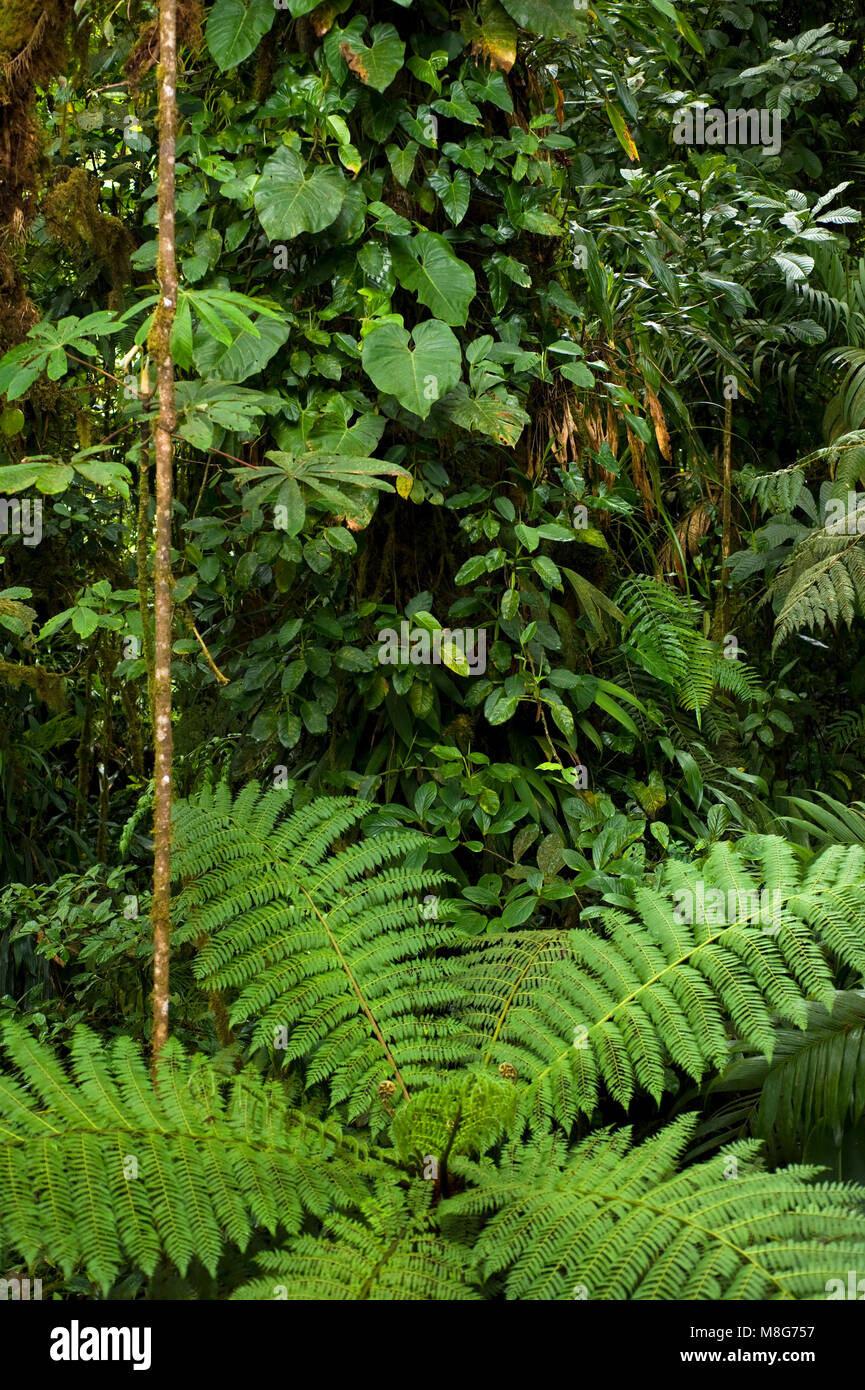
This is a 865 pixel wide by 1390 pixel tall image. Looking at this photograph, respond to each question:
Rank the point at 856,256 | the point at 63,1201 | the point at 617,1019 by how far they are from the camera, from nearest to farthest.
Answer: the point at 63,1201
the point at 617,1019
the point at 856,256

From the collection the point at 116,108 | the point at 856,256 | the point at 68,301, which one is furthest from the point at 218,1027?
the point at 856,256

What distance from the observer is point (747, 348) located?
12.7 feet

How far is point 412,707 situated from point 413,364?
2.19 ft

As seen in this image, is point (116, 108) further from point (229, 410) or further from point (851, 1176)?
point (851, 1176)

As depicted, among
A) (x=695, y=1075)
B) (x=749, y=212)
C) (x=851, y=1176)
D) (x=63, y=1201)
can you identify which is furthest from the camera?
(x=749, y=212)

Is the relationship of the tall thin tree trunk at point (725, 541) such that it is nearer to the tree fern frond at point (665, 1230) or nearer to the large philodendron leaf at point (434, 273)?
the large philodendron leaf at point (434, 273)

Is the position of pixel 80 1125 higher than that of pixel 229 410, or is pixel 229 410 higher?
pixel 229 410

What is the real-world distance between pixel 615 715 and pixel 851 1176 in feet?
3.26

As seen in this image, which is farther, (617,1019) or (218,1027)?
(218,1027)

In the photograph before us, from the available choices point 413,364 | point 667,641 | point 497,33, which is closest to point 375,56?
point 497,33

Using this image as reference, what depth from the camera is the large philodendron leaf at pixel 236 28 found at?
6.71ft

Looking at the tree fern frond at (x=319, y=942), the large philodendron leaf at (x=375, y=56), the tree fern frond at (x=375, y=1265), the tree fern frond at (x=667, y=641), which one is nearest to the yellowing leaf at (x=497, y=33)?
the large philodendron leaf at (x=375, y=56)

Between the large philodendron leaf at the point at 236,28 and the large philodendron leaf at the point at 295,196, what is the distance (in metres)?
0.19

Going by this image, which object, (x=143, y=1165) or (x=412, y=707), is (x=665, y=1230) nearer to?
(x=143, y=1165)
